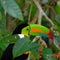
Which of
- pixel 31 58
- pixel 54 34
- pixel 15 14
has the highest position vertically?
pixel 15 14

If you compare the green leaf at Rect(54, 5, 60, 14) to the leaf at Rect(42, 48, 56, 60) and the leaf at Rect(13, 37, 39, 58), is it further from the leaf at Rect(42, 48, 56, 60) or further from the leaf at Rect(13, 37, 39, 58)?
the leaf at Rect(13, 37, 39, 58)

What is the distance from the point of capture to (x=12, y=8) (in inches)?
37.0

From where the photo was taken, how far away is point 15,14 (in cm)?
91

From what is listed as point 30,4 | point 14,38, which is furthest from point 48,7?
point 14,38

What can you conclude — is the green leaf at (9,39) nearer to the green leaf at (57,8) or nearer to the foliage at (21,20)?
the foliage at (21,20)

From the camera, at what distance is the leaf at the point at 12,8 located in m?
0.91

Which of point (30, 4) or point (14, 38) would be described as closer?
point (14, 38)

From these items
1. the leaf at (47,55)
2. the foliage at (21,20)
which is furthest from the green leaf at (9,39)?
the leaf at (47,55)

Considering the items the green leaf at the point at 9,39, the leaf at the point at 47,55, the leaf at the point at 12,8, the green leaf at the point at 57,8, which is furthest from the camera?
the green leaf at the point at 57,8

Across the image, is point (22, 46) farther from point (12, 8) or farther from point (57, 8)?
point (57, 8)

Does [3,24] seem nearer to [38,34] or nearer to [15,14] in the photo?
[38,34]

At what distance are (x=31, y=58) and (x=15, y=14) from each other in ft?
1.53

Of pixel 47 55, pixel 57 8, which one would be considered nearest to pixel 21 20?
pixel 47 55

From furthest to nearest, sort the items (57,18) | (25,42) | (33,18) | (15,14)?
(33,18) → (57,18) → (25,42) → (15,14)
